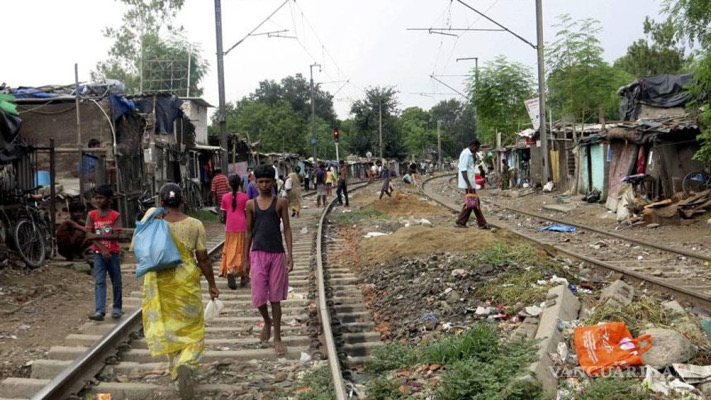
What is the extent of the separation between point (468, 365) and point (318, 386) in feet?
3.78

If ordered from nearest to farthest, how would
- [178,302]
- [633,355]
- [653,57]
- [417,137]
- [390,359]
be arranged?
[633,355]
[178,302]
[390,359]
[653,57]
[417,137]

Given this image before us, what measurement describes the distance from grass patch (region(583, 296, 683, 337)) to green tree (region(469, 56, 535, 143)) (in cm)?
3395

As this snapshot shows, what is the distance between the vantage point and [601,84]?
97.5 feet

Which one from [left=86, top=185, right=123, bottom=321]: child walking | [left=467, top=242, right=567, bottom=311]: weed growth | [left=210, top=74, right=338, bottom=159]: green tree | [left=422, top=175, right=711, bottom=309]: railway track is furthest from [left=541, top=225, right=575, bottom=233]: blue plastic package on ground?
[left=210, top=74, right=338, bottom=159]: green tree

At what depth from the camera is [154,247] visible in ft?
16.6

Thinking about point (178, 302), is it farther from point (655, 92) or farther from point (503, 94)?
point (503, 94)

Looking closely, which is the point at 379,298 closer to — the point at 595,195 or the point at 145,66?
the point at 595,195

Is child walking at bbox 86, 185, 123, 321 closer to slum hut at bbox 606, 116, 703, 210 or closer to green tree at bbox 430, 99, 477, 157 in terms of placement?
slum hut at bbox 606, 116, 703, 210

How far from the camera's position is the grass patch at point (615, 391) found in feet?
13.9

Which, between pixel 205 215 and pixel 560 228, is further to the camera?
pixel 205 215

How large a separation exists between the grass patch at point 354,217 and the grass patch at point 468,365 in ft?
41.9

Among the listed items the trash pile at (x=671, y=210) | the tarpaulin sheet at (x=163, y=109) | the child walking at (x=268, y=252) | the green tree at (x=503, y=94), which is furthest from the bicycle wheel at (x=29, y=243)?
the green tree at (x=503, y=94)

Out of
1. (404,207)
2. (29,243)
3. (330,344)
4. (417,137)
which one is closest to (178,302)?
(330,344)

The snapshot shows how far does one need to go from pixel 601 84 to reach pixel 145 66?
2839 centimetres
